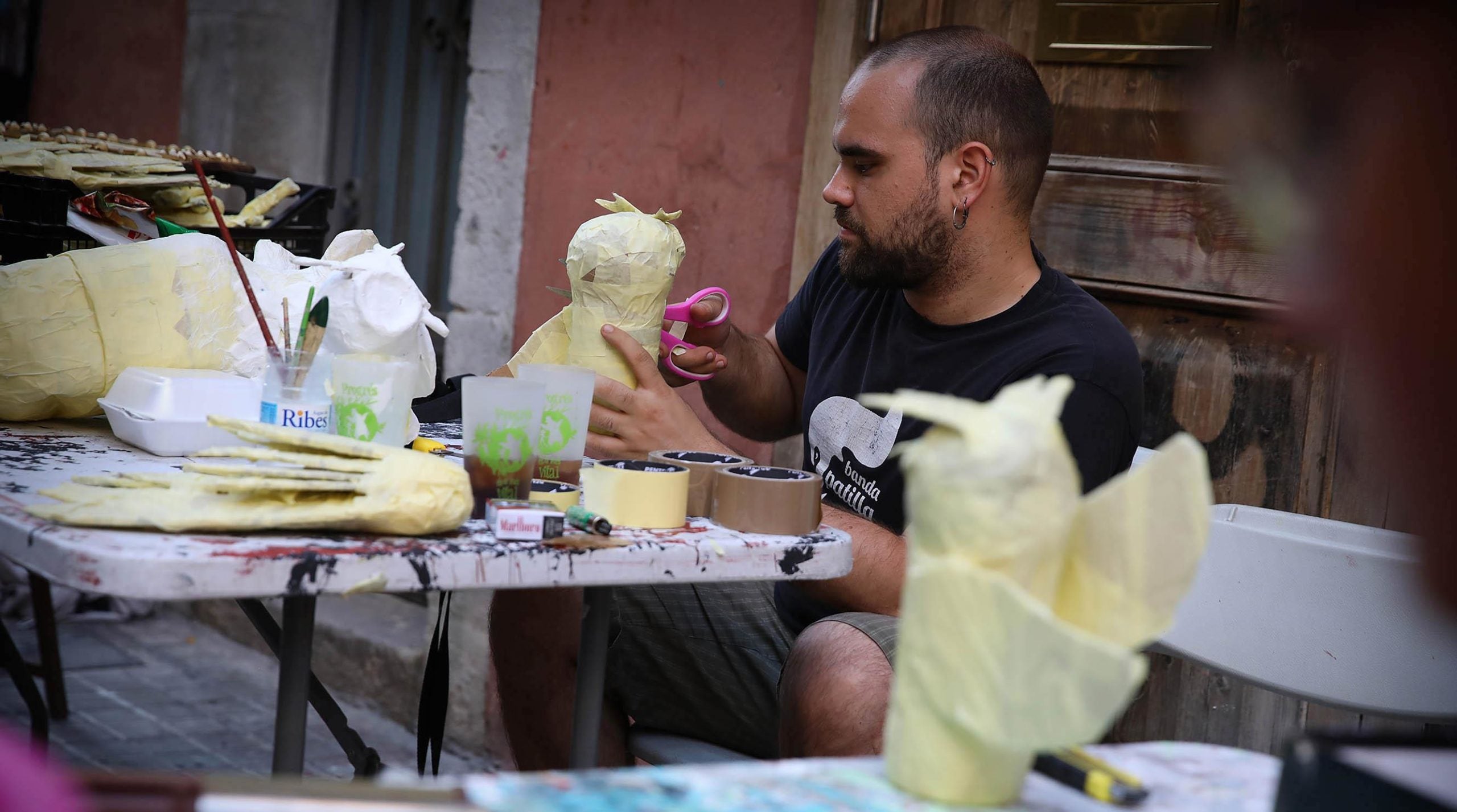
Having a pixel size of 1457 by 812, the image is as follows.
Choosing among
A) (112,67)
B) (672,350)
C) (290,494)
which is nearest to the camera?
(290,494)

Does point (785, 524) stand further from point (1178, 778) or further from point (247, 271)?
point (247, 271)

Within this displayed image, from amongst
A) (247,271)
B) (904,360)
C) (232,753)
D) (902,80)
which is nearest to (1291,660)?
(904,360)

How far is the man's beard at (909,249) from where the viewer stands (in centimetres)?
224

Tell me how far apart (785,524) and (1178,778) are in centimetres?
63

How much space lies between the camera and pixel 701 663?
217 cm

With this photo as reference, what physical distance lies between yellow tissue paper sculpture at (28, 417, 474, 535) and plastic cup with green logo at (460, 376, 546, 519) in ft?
0.24

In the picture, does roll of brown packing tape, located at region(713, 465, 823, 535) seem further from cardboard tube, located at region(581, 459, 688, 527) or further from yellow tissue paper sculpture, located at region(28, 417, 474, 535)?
yellow tissue paper sculpture, located at region(28, 417, 474, 535)

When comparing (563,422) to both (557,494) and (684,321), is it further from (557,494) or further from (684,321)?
(684,321)

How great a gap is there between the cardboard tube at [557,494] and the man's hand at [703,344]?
58 centimetres

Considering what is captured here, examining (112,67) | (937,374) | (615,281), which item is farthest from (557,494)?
(112,67)

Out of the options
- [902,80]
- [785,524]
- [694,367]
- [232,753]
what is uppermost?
[902,80]

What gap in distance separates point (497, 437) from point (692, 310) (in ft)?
2.60

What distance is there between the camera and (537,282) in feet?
12.2

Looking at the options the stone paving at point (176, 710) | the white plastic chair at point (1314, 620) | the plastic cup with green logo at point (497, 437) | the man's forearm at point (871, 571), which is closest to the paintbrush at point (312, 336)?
the plastic cup with green logo at point (497, 437)
